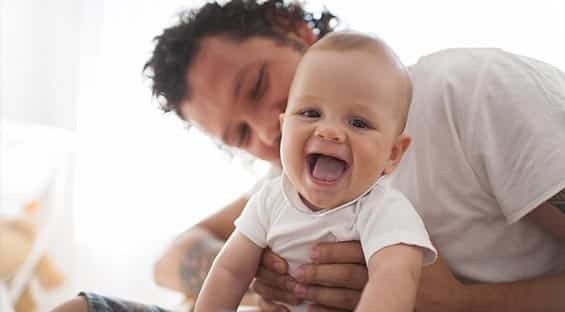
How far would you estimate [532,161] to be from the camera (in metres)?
0.90

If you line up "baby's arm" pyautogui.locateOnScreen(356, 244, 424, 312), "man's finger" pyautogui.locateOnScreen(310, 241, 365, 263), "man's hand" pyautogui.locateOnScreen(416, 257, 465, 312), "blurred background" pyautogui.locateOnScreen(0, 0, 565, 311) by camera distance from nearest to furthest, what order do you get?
"baby's arm" pyautogui.locateOnScreen(356, 244, 424, 312) → "man's finger" pyautogui.locateOnScreen(310, 241, 365, 263) → "man's hand" pyautogui.locateOnScreen(416, 257, 465, 312) → "blurred background" pyautogui.locateOnScreen(0, 0, 565, 311)

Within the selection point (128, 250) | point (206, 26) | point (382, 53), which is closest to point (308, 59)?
point (382, 53)

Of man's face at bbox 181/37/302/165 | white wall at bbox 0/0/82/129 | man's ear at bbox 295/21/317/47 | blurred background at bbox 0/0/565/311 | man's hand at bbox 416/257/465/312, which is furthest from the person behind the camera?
white wall at bbox 0/0/82/129

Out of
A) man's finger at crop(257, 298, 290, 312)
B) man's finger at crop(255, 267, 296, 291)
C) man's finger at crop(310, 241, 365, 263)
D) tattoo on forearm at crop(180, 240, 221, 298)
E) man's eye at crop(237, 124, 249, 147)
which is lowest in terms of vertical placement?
tattoo on forearm at crop(180, 240, 221, 298)

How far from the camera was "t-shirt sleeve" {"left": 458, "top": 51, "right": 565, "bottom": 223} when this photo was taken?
34.9 inches

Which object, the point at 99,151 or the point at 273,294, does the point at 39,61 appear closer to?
the point at 99,151

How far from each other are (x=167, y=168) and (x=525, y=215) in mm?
1145

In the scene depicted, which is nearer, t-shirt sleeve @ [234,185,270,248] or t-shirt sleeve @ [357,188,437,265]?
t-shirt sleeve @ [357,188,437,265]

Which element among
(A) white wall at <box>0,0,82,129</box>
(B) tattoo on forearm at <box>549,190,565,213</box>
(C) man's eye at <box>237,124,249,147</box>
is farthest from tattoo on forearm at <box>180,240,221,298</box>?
(A) white wall at <box>0,0,82,129</box>

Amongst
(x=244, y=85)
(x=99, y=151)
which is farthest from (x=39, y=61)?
(x=244, y=85)

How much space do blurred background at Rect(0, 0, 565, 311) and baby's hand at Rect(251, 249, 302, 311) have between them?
0.72 m

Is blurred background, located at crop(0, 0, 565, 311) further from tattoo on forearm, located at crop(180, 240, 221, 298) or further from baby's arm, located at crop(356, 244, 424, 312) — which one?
baby's arm, located at crop(356, 244, 424, 312)

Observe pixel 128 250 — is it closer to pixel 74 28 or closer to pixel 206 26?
pixel 74 28

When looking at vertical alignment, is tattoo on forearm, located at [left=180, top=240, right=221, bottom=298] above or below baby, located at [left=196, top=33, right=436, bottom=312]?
below
